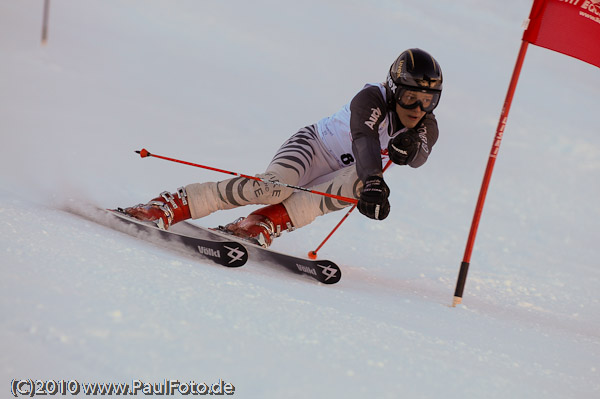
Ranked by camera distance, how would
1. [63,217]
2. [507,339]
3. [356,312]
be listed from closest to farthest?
1. [356,312]
2. [507,339]
3. [63,217]

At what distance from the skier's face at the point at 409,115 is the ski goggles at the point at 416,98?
30 mm

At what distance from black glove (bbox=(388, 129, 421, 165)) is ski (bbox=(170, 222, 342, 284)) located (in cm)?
58

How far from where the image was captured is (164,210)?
312cm

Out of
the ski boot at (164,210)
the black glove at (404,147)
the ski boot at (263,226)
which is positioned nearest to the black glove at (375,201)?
the black glove at (404,147)

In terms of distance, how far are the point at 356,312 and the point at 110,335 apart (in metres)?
1.03

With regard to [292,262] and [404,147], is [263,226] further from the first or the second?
[404,147]

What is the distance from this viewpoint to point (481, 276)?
4184 millimetres

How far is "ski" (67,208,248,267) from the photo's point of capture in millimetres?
2680

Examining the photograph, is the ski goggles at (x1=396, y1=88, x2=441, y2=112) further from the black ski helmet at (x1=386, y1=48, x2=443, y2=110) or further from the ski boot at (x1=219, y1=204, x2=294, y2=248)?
the ski boot at (x1=219, y1=204, x2=294, y2=248)

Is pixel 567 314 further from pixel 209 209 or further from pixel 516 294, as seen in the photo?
pixel 209 209

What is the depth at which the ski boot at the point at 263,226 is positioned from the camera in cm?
320

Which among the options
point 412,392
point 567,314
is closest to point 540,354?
point 412,392

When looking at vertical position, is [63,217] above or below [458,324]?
above

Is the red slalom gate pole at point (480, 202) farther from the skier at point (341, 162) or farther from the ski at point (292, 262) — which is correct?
the ski at point (292, 262)
